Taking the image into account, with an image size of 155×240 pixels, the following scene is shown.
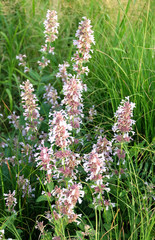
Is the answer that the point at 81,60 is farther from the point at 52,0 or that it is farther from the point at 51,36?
the point at 52,0

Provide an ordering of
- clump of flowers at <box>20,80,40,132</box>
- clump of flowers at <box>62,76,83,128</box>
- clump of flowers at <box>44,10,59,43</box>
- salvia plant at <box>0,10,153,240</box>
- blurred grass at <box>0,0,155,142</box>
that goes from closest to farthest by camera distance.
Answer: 1. salvia plant at <box>0,10,153,240</box>
2. clump of flowers at <box>62,76,83,128</box>
3. clump of flowers at <box>20,80,40,132</box>
4. clump of flowers at <box>44,10,59,43</box>
5. blurred grass at <box>0,0,155,142</box>

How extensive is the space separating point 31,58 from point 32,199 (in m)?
2.03

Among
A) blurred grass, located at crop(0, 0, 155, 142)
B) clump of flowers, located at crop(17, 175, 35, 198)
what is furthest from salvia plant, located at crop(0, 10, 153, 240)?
blurred grass, located at crop(0, 0, 155, 142)

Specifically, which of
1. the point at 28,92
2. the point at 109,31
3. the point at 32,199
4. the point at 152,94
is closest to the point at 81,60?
the point at 28,92

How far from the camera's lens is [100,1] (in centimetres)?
322

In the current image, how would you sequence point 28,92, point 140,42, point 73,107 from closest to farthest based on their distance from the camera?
point 73,107 → point 28,92 → point 140,42

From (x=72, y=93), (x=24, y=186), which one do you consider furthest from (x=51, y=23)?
(x=24, y=186)

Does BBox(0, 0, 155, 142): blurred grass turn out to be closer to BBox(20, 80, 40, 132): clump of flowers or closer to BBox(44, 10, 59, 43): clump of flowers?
BBox(44, 10, 59, 43): clump of flowers

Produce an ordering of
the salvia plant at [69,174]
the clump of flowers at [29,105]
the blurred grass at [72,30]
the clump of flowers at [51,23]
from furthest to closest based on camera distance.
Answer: the blurred grass at [72,30] < the clump of flowers at [51,23] < the clump of flowers at [29,105] < the salvia plant at [69,174]

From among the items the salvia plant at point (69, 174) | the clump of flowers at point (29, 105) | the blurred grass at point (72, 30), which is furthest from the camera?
the blurred grass at point (72, 30)

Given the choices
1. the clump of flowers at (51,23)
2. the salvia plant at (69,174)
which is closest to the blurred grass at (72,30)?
the clump of flowers at (51,23)

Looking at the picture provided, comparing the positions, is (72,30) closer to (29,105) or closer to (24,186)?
(29,105)

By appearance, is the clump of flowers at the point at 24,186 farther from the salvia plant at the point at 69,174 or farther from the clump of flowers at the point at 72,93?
the clump of flowers at the point at 72,93

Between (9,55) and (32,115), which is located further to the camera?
(9,55)
